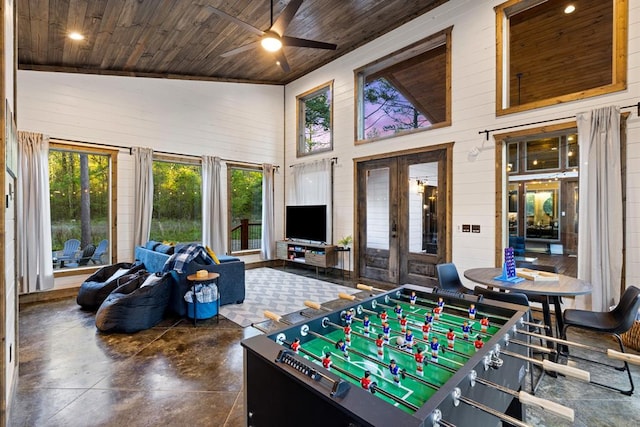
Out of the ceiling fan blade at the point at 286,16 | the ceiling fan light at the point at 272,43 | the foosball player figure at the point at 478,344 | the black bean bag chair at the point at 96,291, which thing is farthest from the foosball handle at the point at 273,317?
the black bean bag chair at the point at 96,291

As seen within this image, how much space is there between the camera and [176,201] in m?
6.21

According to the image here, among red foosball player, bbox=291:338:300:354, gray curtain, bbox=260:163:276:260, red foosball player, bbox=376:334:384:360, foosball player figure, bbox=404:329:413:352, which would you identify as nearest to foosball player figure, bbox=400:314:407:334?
foosball player figure, bbox=404:329:413:352

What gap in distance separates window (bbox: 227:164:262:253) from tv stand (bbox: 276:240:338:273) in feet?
2.21

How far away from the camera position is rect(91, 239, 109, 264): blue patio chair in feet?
17.3

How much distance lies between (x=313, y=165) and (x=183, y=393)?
5.24 metres

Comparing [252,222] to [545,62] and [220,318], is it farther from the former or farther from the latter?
[545,62]

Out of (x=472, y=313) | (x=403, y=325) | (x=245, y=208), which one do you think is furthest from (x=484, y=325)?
(x=245, y=208)

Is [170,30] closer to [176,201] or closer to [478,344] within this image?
[176,201]

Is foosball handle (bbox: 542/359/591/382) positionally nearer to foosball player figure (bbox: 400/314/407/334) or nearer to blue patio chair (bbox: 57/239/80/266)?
foosball player figure (bbox: 400/314/407/334)

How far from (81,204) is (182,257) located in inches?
111

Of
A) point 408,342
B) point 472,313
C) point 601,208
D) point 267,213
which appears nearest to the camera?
point 408,342

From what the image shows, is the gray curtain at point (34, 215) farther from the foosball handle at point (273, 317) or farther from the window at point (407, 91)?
the window at point (407, 91)

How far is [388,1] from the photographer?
4.58m

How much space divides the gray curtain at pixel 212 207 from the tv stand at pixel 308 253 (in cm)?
135
